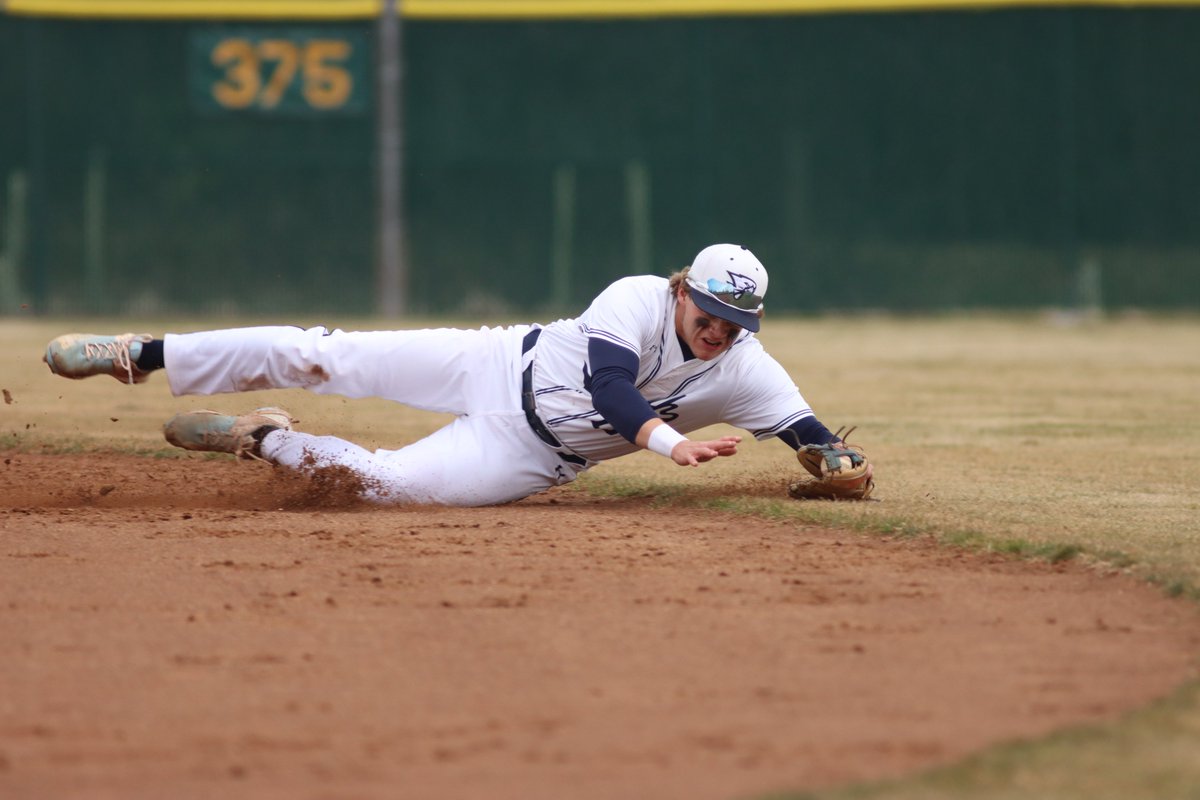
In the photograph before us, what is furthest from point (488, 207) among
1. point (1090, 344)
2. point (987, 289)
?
point (1090, 344)

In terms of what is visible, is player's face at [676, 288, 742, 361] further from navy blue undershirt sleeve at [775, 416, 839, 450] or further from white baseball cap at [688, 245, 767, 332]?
navy blue undershirt sleeve at [775, 416, 839, 450]

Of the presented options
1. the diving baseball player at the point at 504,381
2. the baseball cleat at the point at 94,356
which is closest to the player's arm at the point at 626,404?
the diving baseball player at the point at 504,381

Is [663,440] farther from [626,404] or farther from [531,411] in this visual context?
[531,411]

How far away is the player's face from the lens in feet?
17.1

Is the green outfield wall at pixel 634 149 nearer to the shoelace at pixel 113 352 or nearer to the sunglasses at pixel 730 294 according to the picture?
the shoelace at pixel 113 352

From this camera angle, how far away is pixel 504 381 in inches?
216

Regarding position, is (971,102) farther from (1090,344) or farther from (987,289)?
(1090,344)

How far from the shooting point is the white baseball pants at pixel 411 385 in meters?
5.38

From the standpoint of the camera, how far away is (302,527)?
16.4ft

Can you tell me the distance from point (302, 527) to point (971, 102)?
13169 mm

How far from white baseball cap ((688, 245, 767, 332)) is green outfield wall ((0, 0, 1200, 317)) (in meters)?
11.5

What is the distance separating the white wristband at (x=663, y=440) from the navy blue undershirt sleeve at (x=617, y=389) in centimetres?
7

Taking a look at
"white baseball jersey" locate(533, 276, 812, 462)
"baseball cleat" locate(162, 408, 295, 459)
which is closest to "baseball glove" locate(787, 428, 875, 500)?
"white baseball jersey" locate(533, 276, 812, 462)

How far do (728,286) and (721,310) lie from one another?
82 mm
